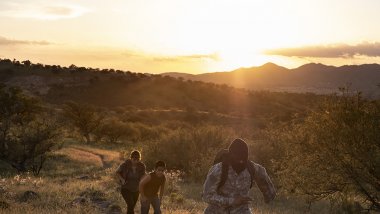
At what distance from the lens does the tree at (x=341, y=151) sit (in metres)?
13.9

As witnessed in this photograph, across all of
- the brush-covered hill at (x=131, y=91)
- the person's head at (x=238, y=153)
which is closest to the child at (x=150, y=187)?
the person's head at (x=238, y=153)

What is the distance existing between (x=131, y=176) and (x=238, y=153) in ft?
18.3

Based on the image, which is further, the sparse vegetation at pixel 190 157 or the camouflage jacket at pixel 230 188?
the sparse vegetation at pixel 190 157

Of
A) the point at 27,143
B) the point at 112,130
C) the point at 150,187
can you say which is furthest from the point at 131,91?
the point at 150,187

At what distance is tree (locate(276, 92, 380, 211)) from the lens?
45.6 feet

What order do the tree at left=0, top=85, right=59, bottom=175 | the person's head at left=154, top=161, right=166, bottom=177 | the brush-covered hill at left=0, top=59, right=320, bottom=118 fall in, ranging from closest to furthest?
the person's head at left=154, top=161, right=166, bottom=177
the tree at left=0, top=85, right=59, bottom=175
the brush-covered hill at left=0, top=59, right=320, bottom=118

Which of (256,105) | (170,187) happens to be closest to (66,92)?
(256,105)

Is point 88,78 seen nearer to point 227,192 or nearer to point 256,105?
point 256,105

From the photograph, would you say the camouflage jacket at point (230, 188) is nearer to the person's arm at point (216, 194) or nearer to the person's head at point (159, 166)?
the person's arm at point (216, 194)

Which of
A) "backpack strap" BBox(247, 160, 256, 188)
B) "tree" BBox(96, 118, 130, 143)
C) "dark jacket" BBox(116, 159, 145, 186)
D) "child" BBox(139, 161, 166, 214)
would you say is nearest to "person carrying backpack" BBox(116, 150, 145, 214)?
"dark jacket" BBox(116, 159, 145, 186)

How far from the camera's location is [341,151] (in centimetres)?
1423

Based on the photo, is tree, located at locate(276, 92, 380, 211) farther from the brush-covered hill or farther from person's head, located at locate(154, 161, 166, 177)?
the brush-covered hill

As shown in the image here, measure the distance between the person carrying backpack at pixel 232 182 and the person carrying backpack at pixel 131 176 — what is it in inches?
200

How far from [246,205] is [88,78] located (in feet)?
330
